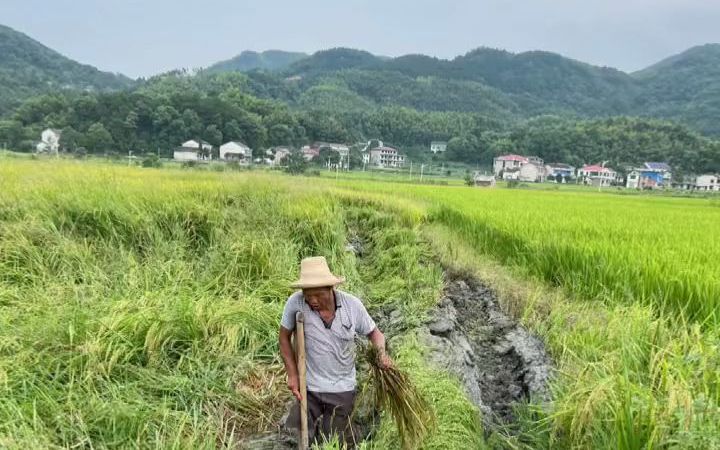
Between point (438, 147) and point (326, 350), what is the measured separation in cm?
7723

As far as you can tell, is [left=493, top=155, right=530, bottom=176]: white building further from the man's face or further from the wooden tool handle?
the wooden tool handle

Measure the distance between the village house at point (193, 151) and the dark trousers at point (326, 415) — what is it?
145ft

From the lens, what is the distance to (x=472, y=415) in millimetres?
3010

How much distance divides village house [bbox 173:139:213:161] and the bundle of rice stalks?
4448 cm

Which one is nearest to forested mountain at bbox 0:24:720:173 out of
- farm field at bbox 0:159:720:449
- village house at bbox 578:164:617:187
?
village house at bbox 578:164:617:187

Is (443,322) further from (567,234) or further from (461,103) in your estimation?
(461,103)

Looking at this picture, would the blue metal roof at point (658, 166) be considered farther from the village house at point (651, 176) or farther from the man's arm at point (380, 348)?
the man's arm at point (380, 348)

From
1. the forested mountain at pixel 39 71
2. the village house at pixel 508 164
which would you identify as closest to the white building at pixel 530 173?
the village house at pixel 508 164

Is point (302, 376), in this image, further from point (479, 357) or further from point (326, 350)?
point (479, 357)

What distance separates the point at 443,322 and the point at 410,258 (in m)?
1.99

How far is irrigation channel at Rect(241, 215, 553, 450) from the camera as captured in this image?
3016 mm

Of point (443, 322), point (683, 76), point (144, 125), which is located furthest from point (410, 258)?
point (683, 76)

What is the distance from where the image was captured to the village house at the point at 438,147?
7662 centimetres

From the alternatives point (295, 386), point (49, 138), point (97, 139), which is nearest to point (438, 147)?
point (97, 139)
